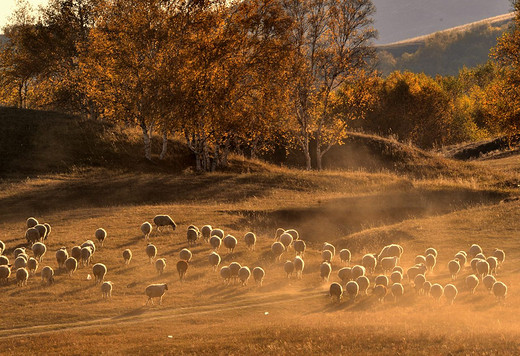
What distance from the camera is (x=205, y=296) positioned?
21.3 m

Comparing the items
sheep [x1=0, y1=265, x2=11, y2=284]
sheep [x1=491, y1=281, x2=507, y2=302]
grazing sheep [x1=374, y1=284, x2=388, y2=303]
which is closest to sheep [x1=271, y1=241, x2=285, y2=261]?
grazing sheep [x1=374, y1=284, x2=388, y2=303]

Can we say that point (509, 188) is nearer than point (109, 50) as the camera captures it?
Yes

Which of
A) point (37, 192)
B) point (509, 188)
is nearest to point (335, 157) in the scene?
point (509, 188)

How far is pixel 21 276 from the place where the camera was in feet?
71.3

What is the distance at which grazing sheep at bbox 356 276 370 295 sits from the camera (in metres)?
21.0

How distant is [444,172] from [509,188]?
501 inches

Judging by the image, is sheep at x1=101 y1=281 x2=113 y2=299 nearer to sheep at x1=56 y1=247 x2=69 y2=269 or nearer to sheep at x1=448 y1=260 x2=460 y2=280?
sheep at x1=56 y1=247 x2=69 y2=269

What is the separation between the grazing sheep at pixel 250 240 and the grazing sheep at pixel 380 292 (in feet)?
30.8

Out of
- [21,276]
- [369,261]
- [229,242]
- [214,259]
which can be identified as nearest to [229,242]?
[229,242]

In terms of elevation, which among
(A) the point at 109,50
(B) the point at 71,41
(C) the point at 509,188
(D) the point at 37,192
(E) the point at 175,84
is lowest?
(C) the point at 509,188

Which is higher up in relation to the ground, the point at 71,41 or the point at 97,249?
the point at 71,41

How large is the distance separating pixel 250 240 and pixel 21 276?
440 inches

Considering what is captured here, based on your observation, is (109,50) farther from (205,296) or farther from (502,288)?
(502,288)

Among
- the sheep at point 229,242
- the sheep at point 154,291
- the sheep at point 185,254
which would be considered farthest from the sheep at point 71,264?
the sheep at point 229,242
